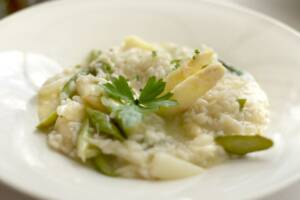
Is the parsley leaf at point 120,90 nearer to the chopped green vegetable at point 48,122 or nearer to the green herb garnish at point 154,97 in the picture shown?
the green herb garnish at point 154,97

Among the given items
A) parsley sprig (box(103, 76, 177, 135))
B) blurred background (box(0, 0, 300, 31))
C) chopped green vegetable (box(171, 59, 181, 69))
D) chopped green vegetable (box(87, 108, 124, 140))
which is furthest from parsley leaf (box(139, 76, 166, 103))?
blurred background (box(0, 0, 300, 31))

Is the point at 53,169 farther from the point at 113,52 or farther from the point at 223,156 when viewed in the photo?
the point at 113,52

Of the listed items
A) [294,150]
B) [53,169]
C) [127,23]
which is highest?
[127,23]

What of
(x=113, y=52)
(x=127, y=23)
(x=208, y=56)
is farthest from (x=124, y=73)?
(x=127, y=23)

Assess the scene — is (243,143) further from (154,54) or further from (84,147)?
(154,54)

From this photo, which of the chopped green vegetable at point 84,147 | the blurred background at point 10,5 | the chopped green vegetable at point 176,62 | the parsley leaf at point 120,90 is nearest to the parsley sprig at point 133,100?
the parsley leaf at point 120,90

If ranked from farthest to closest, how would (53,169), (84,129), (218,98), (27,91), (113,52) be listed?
(113,52), (27,91), (218,98), (84,129), (53,169)

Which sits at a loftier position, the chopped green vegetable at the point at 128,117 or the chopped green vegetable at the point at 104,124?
the chopped green vegetable at the point at 128,117
